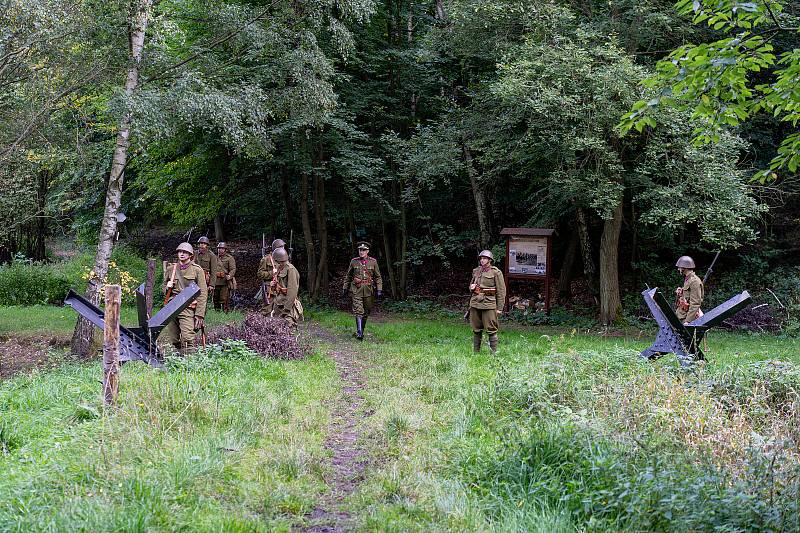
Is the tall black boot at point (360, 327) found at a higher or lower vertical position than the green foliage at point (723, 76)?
lower

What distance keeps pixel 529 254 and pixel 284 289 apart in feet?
25.5

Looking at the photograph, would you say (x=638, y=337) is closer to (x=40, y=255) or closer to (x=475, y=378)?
(x=475, y=378)

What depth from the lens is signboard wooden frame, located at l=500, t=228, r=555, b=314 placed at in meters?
17.9

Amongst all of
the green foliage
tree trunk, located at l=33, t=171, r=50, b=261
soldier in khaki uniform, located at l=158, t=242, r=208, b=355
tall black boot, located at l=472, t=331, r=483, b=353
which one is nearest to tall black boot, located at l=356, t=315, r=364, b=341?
tall black boot, located at l=472, t=331, r=483, b=353

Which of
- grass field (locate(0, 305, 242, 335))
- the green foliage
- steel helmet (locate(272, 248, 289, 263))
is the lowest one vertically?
grass field (locate(0, 305, 242, 335))

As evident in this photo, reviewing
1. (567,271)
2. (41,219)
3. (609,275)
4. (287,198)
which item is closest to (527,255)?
(609,275)

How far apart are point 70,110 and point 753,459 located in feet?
43.5

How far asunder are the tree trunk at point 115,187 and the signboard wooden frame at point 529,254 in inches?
382

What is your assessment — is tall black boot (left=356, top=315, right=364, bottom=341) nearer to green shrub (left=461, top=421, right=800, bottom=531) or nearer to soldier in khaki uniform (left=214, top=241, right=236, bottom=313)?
soldier in khaki uniform (left=214, top=241, right=236, bottom=313)

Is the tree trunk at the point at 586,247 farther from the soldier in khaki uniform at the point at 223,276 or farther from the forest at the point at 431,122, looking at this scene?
the soldier in khaki uniform at the point at 223,276

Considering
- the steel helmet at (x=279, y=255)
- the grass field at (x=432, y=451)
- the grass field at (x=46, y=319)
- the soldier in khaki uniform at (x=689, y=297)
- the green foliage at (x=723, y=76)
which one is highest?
the green foliage at (x=723, y=76)

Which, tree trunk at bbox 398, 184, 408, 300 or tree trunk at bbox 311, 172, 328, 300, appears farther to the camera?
tree trunk at bbox 398, 184, 408, 300

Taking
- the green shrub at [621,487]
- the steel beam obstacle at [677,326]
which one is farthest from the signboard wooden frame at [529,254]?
the green shrub at [621,487]

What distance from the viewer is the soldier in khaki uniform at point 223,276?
1869cm
